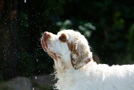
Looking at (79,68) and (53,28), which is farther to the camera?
(53,28)

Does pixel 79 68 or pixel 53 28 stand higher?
pixel 53 28

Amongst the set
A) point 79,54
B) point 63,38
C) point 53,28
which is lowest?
point 79,54

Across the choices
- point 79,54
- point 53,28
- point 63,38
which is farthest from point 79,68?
Answer: point 53,28

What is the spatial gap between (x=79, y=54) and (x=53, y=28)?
11.8 ft

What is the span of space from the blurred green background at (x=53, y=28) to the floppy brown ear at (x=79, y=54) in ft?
5.68

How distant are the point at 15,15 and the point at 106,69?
3.29 metres

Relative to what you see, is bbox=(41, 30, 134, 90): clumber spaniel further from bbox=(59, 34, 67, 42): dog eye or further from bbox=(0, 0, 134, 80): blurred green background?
bbox=(0, 0, 134, 80): blurred green background

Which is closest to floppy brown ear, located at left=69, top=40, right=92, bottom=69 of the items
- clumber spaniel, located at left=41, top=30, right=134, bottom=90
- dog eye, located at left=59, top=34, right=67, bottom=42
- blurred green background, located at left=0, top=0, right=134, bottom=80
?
clumber spaniel, located at left=41, top=30, right=134, bottom=90

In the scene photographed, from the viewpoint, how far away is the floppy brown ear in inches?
163

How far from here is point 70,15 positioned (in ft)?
30.9

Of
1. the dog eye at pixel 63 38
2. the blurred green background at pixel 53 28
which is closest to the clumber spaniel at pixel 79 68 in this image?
the dog eye at pixel 63 38

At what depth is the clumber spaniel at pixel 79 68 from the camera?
13.3 feet

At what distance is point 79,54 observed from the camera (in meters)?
4.15

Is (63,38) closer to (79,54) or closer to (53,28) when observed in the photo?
(79,54)
